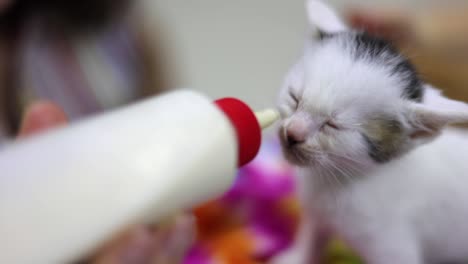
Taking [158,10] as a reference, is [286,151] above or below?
below

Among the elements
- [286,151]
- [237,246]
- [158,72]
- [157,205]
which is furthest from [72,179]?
[158,72]

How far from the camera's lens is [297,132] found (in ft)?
1.10

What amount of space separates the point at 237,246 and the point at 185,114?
0.25 metres

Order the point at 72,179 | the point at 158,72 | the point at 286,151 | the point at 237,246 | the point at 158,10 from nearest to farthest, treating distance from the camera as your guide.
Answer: the point at 72,179 < the point at 286,151 < the point at 237,246 < the point at 158,72 < the point at 158,10

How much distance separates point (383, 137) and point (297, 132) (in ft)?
0.21

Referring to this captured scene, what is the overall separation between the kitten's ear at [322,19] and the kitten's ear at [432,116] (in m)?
0.09

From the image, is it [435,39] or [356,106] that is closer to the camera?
[356,106]

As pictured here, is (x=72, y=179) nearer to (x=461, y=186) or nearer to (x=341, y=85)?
(x=341, y=85)

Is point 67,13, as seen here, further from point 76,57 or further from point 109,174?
point 109,174

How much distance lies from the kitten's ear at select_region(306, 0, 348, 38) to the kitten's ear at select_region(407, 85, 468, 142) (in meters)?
0.09

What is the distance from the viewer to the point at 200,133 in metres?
0.27

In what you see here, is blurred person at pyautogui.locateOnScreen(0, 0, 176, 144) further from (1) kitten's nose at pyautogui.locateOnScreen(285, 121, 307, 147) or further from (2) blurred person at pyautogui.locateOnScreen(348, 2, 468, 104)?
A: (1) kitten's nose at pyautogui.locateOnScreen(285, 121, 307, 147)

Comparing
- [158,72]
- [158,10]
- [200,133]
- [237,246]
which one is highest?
[158,10]

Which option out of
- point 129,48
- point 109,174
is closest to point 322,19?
point 109,174
